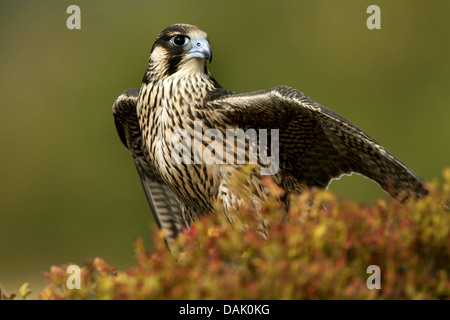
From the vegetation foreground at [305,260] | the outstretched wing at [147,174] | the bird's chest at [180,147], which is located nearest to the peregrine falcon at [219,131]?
the bird's chest at [180,147]

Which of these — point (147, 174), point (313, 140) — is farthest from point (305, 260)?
point (147, 174)

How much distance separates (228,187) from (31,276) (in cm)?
656

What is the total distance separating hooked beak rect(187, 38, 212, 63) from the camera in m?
4.00

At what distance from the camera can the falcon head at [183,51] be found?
161 inches

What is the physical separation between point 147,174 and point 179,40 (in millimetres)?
1339

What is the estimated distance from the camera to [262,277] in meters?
2.00

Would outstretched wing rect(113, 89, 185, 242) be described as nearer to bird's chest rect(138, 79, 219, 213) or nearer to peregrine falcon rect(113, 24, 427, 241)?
peregrine falcon rect(113, 24, 427, 241)

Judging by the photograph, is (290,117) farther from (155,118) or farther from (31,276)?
(31,276)

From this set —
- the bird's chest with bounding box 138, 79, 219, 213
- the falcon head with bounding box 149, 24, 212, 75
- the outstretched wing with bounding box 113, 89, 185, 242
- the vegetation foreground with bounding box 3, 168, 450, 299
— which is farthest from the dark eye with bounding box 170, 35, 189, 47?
the vegetation foreground with bounding box 3, 168, 450, 299

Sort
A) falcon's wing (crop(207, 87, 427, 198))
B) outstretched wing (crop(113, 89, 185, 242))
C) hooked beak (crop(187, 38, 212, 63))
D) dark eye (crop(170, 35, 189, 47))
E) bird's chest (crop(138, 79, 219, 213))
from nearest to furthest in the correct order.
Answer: falcon's wing (crop(207, 87, 427, 198)), bird's chest (crop(138, 79, 219, 213)), hooked beak (crop(187, 38, 212, 63)), dark eye (crop(170, 35, 189, 47)), outstretched wing (crop(113, 89, 185, 242))

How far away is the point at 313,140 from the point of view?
4.00m

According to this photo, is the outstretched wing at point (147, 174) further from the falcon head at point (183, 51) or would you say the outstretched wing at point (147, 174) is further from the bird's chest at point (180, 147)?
the bird's chest at point (180, 147)
